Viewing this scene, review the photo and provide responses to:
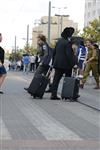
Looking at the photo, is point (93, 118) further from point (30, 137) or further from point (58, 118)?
point (30, 137)

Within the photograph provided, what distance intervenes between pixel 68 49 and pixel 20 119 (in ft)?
16.0

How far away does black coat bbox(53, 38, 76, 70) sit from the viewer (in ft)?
51.5

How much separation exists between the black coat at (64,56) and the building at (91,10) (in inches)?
5506

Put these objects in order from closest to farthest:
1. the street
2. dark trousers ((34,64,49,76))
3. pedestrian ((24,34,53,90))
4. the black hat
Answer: the street → the black hat → pedestrian ((24,34,53,90)) → dark trousers ((34,64,49,76))

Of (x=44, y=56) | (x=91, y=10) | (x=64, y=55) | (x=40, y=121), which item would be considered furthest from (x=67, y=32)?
(x=91, y=10)

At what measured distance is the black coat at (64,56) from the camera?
1571 cm

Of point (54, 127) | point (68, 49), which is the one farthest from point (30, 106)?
point (54, 127)

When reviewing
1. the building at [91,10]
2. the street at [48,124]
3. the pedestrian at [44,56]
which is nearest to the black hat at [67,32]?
the pedestrian at [44,56]

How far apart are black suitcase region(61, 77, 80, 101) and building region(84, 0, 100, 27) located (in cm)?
13994

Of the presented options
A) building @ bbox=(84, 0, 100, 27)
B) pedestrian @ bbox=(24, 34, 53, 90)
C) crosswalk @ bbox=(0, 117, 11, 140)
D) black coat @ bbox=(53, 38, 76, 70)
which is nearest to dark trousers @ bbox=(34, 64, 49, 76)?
pedestrian @ bbox=(24, 34, 53, 90)

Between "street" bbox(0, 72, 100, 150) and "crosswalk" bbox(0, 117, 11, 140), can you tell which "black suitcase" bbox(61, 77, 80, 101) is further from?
"crosswalk" bbox(0, 117, 11, 140)

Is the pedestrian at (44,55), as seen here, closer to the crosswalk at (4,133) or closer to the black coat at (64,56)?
the black coat at (64,56)

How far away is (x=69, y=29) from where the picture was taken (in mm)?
15773

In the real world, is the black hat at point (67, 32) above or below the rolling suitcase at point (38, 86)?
above
